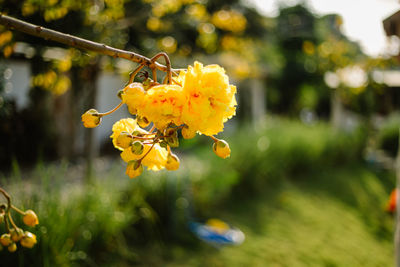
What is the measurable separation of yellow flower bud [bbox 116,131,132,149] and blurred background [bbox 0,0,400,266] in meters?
1.01

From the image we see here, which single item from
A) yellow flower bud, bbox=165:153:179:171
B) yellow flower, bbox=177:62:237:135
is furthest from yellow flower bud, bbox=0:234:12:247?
yellow flower, bbox=177:62:237:135

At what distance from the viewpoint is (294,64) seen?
1612 centimetres

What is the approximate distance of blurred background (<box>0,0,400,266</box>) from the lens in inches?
102

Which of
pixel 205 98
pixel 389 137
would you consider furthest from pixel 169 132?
pixel 389 137

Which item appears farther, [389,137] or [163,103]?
[389,137]

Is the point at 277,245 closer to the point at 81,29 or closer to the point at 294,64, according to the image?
the point at 81,29

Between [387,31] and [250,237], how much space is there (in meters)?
2.43

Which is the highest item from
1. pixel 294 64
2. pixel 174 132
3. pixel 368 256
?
pixel 294 64

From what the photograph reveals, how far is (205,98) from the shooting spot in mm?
722

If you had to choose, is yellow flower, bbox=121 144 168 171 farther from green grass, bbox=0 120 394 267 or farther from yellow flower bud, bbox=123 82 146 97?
green grass, bbox=0 120 394 267

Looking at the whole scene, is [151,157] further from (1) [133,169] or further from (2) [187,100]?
(2) [187,100]

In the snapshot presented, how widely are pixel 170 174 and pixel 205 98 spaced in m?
2.98

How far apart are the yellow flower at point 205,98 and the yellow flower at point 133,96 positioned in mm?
91

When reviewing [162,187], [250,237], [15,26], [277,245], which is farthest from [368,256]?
[15,26]
